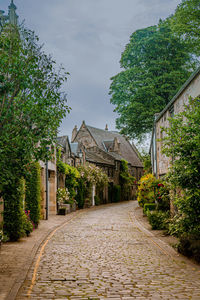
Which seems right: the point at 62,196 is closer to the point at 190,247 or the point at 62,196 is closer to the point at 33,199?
the point at 33,199

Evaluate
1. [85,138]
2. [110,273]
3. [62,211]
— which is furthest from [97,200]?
[110,273]

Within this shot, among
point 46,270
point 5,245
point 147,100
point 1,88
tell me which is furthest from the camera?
point 147,100

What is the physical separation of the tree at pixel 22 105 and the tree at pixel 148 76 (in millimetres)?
19405

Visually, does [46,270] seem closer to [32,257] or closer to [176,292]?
[32,257]

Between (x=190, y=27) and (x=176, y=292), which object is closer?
(x=176, y=292)

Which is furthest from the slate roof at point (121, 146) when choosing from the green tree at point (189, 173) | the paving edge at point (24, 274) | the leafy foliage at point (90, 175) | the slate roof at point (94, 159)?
the green tree at point (189, 173)

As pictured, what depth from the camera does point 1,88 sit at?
7.15 metres

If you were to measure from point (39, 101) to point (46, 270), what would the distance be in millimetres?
3794

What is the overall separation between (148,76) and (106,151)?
89.5 feet

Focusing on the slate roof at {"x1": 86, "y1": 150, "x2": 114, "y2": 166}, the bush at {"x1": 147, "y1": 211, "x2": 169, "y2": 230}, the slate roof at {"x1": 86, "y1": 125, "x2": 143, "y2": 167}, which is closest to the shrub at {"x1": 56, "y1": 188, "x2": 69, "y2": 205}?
the bush at {"x1": 147, "y1": 211, "x2": 169, "y2": 230}

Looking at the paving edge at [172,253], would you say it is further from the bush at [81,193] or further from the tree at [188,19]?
the bush at [81,193]

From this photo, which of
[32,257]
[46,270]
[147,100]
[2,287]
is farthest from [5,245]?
[147,100]

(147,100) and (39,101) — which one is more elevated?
(147,100)

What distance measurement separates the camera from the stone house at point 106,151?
4528 centimetres
